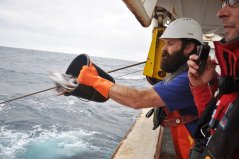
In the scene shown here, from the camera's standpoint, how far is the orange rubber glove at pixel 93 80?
7.93ft

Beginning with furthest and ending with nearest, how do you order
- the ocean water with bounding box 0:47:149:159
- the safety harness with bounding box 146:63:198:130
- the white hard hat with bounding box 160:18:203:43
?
the ocean water with bounding box 0:47:149:159 → the white hard hat with bounding box 160:18:203:43 → the safety harness with bounding box 146:63:198:130

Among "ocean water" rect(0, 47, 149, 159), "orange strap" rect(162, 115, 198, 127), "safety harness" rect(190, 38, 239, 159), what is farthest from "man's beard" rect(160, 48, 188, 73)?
"ocean water" rect(0, 47, 149, 159)

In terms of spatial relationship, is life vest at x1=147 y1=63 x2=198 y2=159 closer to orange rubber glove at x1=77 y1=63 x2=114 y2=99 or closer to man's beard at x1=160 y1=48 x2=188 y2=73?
man's beard at x1=160 y1=48 x2=188 y2=73

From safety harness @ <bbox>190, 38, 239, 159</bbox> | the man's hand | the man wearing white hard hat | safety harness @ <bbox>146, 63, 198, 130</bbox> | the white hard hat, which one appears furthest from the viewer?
the white hard hat

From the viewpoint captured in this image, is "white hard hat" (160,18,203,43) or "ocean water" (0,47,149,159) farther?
"ocean water" (0,47,149,159)

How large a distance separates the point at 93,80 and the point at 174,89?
29.0 inches

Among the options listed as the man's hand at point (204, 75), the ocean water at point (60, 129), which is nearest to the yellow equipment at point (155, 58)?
the ocean water at point (60, 129)

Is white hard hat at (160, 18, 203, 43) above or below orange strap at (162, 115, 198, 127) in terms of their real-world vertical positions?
above

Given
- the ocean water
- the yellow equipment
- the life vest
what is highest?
the yellow equipment

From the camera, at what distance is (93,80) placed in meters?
2.44

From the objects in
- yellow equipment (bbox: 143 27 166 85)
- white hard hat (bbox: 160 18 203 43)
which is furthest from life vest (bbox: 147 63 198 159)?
yellow equipment (bbox: 143 27 166 85)

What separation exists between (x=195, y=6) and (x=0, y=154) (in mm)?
8131

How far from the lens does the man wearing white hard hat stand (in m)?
2.38

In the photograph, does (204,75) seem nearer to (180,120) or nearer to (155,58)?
(180,120)
